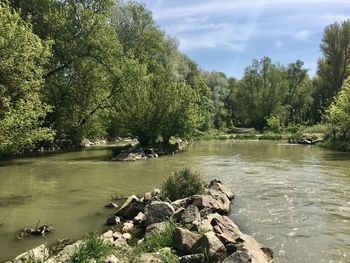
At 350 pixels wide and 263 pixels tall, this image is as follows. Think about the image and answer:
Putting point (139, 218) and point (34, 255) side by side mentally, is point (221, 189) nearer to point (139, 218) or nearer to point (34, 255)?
point (139, 218)

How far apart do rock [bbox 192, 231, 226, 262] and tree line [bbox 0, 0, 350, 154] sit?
15.8 m

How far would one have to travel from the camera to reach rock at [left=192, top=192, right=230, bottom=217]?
1225 centimetres

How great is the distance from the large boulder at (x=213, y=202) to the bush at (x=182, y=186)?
0.64m

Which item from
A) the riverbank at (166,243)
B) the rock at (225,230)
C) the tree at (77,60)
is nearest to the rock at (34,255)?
the riverbank at (166,243)

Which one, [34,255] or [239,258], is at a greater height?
[239,258]

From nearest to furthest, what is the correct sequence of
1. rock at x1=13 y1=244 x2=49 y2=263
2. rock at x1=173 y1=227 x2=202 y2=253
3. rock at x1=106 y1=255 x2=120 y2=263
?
rock at x1=106 y1=255 x2=120 y2=263 < rock at x1=13 y1=244 x2=49 y2=263 < rock at x1=173 y1=227 x2=202 y2=253

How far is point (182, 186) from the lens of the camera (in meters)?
14.4

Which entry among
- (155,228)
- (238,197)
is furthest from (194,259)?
(238,197)

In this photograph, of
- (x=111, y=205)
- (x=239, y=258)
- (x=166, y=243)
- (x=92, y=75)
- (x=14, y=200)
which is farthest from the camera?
(x=92, y=75)

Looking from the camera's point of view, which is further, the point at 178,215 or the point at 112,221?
the point at 112,221

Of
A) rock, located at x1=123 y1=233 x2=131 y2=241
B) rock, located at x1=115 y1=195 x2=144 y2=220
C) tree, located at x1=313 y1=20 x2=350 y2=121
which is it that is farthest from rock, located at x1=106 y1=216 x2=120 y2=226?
tree, located at x1=313 y1=20 x2=350 y2=121

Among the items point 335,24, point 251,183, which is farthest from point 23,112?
point 335,24

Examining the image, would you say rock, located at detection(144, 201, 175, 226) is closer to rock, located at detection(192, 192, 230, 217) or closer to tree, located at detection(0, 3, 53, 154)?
rock, located at detection(192, 192, 230, 217)

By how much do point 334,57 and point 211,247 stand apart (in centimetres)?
6808
